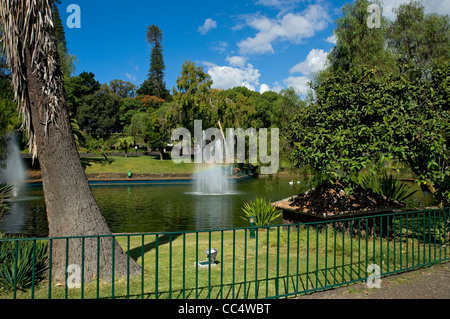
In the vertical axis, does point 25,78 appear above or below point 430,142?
above

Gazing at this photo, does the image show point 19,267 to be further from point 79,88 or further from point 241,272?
point 79,88

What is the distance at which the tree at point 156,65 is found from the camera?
8581cm

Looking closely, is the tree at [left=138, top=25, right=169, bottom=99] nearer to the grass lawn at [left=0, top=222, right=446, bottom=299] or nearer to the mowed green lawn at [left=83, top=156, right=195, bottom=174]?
the mowed green lawn at [left=83, top=156, right=195, bottom=174]

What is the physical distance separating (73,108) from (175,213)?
5311 centimetres

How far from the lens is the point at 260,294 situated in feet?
16.8

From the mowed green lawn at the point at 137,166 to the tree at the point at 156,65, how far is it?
36.2m

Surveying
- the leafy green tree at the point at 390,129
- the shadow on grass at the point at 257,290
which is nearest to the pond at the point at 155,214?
the leafy green tree at the point at 390,129

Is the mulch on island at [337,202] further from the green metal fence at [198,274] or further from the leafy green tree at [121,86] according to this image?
the leafy green tree at [121,86]

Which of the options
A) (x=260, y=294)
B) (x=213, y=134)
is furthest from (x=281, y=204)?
(x=213, y=134)

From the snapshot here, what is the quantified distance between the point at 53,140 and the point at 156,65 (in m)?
85.3

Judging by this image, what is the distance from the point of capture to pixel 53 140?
5957mm

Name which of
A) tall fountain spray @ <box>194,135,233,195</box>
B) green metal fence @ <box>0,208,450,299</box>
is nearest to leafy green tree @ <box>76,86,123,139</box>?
tall fountain spray @ <box>194,135,233,195</box>

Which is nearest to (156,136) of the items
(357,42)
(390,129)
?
(357,42)
